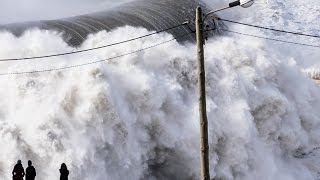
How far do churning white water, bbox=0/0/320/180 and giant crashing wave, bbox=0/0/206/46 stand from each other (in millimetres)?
1016

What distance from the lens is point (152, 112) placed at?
71.2 ft

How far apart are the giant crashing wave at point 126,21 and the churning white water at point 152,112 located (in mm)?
1016

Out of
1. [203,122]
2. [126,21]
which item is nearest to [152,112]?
[126,21]

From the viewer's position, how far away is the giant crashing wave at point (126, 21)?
23.8 metres

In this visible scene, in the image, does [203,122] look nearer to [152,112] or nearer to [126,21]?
[152,112]

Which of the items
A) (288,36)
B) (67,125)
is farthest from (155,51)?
(288,36)

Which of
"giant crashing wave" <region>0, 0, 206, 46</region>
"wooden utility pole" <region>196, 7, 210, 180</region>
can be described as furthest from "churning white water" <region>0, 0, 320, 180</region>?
"wooden utility pole" <region>196, 7, 210, 180</region>

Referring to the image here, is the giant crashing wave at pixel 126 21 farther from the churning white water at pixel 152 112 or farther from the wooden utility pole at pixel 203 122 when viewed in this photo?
the wooden utility pole at pixel 203 122

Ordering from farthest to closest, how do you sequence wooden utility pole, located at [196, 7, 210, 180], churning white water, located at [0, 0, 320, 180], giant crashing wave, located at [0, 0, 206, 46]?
giant crashing wave, located at [0, 0, 206, 46]
churning white water, located at [0, 0, 320, 180]
wooden utility pole, located at [196, 7, 210, 180]

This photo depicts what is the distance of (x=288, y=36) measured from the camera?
4622 cm

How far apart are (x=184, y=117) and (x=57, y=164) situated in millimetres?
6628

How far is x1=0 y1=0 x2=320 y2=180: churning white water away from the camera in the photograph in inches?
721

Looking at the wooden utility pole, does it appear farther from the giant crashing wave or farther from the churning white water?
the giant crashing wave

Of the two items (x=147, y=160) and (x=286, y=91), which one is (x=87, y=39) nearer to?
(x=147, y=160)
